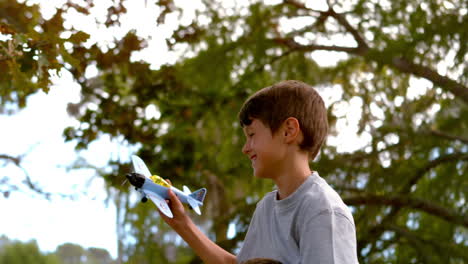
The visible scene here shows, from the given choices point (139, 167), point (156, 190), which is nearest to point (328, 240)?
point (156, 190)

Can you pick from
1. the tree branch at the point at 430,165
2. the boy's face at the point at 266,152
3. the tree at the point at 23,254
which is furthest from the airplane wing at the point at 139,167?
the tree at the point at 23,254

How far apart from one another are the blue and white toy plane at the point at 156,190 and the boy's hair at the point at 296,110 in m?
0.29

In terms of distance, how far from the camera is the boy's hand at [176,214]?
63.9 inches

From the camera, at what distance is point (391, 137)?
4371 mm

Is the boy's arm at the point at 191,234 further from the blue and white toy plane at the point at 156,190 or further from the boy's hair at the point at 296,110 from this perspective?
the boy's hair at the point at 296,110

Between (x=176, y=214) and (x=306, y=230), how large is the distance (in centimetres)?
42

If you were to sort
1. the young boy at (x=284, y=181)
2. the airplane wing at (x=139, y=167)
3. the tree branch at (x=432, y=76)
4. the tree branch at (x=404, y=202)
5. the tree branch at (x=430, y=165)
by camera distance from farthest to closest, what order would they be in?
the tree branch at (x=430, y=165) < the tree branch at (x=404, y=202) < the tree branch at (x=432, y=76) < the airplane wing at (x=139, y=167) < the young boy at (x=284, y=181)

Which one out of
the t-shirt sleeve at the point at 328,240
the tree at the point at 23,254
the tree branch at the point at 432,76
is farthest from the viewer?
the tree at the point at 23,254

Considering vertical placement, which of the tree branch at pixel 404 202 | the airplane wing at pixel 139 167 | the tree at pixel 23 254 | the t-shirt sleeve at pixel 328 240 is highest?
the airplane wing at pixel 139 167

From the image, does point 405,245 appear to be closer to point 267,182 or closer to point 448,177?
point 448,177

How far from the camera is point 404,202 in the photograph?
430cm

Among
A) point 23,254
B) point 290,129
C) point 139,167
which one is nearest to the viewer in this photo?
point 290,129

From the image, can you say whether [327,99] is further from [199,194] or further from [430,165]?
[199,194]

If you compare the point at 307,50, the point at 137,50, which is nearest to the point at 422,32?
the point at 307,50
